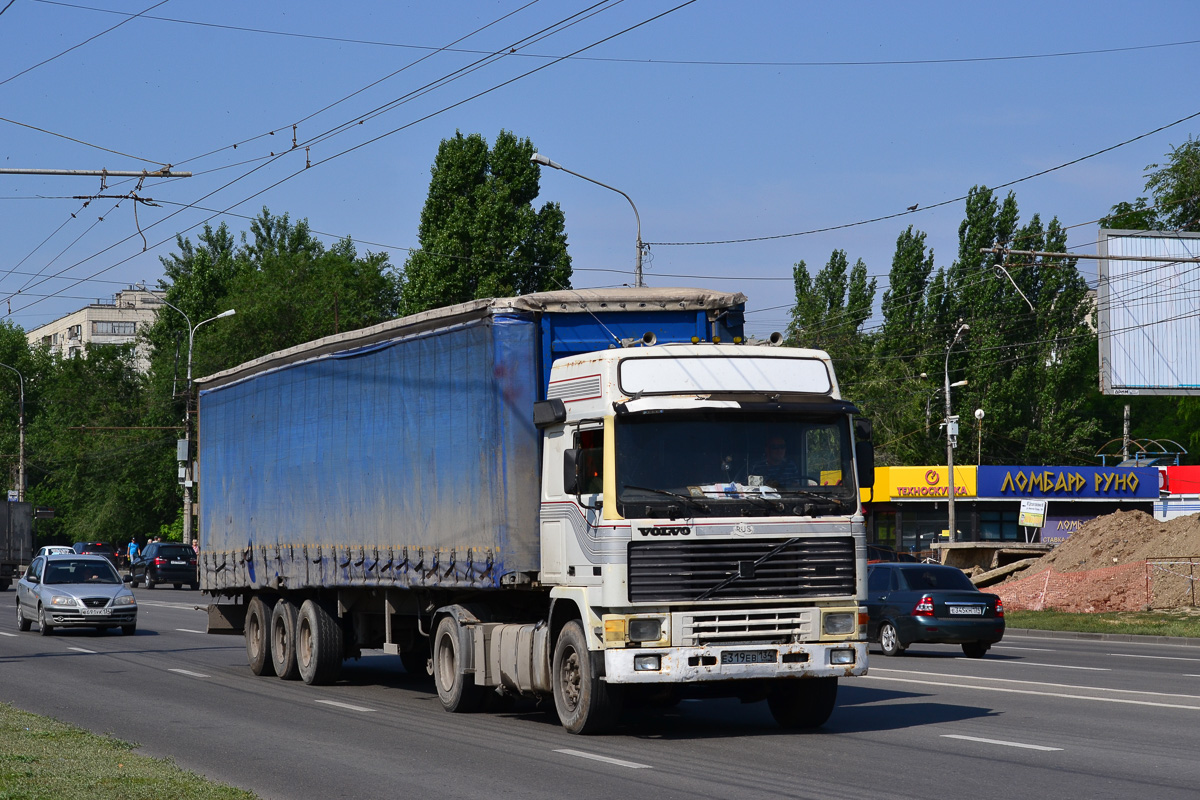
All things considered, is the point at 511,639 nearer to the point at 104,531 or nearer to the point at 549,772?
the point at 549,772

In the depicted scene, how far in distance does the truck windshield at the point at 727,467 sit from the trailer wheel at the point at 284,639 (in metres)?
8.11

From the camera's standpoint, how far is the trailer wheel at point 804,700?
40.8ft

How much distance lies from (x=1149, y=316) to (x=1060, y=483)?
23.3m

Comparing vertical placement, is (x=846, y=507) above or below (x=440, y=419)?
→ below

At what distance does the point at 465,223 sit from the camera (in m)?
57.1

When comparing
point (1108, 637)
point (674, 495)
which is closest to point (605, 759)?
point (674, 495)

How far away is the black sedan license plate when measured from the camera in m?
11.4

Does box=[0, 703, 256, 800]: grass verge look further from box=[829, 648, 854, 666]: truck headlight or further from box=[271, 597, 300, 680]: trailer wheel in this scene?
box=[271, 597, 300, 680]: trailer wheel

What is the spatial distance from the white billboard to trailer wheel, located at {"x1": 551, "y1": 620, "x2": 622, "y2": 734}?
89.6 ft

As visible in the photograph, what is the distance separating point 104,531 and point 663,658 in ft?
265

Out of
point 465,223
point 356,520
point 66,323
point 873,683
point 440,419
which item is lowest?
point 873,683

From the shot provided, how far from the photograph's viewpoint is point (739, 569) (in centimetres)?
1142

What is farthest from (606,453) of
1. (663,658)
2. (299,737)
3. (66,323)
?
(66,323)

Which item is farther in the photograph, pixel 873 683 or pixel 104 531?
pixel 104 531
